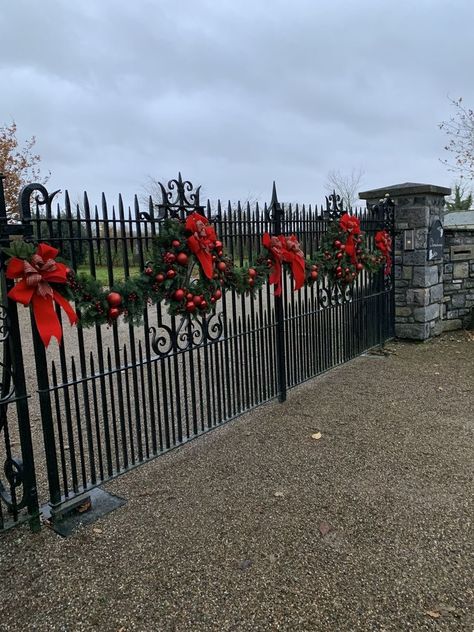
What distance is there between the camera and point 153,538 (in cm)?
270

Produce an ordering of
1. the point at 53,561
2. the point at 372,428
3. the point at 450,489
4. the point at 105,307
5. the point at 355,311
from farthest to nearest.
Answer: the point at 355,311, the point at 372,428, the point at 450,489, the point at 105,307, the point at 53,561

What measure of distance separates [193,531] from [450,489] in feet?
5.54

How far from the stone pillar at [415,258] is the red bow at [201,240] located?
14.5ft

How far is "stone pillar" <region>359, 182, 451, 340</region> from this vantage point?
22.6 feet

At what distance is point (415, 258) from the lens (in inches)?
275

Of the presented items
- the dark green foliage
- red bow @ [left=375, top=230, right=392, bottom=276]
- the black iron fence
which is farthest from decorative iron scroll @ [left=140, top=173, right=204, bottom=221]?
the dark green foliage

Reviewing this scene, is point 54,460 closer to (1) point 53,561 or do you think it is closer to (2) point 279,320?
(1) point 53,561

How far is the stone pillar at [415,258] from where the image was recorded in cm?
689

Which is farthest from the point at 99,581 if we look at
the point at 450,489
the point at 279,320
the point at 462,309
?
the point at 462,309

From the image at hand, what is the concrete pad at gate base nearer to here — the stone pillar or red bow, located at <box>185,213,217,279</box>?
the stone pillar

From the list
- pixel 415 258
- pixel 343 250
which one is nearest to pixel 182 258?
pixel 343 250

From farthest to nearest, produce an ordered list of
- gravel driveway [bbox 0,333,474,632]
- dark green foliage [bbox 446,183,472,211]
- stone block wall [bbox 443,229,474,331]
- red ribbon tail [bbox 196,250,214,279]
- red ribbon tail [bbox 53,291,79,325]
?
dark green foliage [bbox 446,183,472,211] → stone block wall [bbox 443,229,474,331] → red ribbon tail [bbox 196,250,214,279] → red ribbon tail [bbox 53,291,79,325] → gravel driveway [bbox 0,333,474,632]

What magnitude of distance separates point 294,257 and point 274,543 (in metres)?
2.61

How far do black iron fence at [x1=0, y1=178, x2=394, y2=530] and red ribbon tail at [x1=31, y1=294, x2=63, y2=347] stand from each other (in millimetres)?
193
